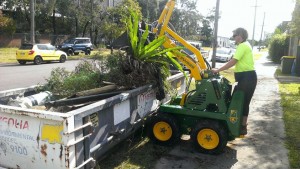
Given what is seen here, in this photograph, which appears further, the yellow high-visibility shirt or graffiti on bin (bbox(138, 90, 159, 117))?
the yellow high-visibility shirt

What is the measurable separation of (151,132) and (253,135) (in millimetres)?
A: 2292

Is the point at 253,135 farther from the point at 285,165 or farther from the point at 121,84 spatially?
the point at 121,84

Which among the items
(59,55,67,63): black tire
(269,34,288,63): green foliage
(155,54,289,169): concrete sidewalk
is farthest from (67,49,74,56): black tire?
(155,54,289,169): concrete sidewalk

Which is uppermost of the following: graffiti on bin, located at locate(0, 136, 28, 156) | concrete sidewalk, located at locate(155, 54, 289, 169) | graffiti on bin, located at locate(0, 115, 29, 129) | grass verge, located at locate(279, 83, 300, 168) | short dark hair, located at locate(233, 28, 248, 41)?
short dark hair, located at locate(233, 28, 248, 41)

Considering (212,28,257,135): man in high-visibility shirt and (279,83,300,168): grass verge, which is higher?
→ (212,28,257,135): man in high-visibility shirt

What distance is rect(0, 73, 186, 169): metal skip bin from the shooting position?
3232mm

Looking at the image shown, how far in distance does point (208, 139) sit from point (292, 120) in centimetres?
342

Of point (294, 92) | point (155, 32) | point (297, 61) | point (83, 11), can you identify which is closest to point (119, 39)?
point (155, 32)

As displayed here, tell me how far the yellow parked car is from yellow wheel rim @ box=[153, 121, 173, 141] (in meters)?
17.6

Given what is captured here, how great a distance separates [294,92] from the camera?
11.8m

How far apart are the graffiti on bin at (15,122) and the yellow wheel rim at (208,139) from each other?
9.48 feet

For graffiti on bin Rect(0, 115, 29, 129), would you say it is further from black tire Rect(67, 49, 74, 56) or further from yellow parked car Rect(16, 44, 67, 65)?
black tire Rect(67, 49, 74, 56)

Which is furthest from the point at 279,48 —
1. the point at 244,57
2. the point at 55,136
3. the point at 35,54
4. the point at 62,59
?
the point at 55,136

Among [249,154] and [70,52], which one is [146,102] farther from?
[70,52]
